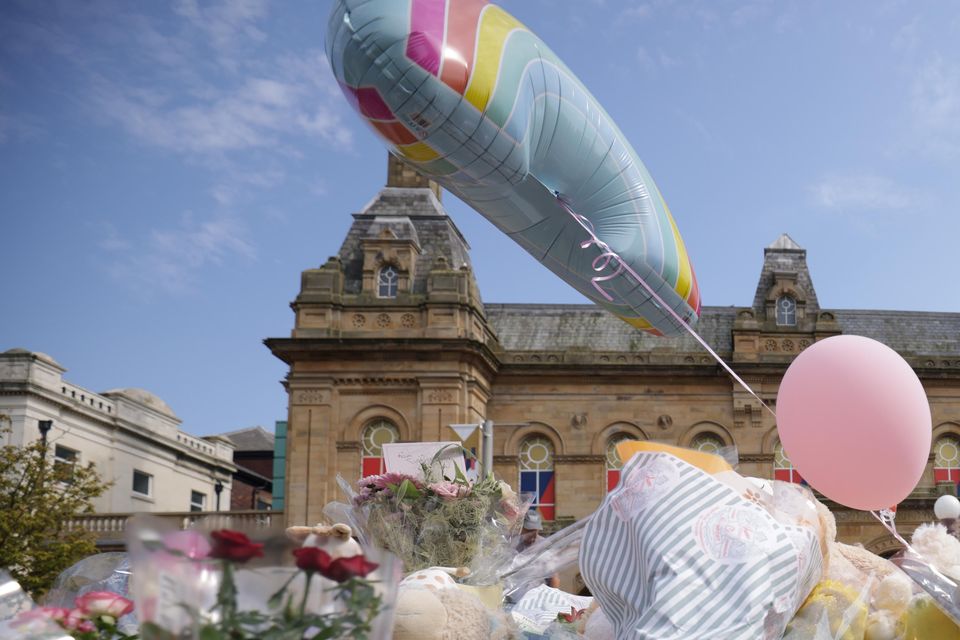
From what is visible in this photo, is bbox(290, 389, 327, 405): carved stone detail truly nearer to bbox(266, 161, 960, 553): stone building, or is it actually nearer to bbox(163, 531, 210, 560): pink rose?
bbox(266, 161, 960, 553): stone building

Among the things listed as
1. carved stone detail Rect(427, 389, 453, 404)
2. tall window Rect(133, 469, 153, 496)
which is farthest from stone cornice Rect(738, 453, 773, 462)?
tall window Rect(133, 469, 153, 496)

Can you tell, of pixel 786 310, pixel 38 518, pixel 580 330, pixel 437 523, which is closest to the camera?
pixel 437 523

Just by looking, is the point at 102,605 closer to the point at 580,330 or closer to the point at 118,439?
the point at 580,330

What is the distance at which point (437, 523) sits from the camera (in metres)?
4.44

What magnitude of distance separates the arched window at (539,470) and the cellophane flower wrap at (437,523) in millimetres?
23840

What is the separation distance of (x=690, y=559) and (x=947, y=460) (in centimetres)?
2842

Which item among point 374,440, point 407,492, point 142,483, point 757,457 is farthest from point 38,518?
point 407,492

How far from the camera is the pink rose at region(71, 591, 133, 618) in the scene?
2625 millimetres

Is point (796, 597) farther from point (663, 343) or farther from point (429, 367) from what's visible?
point (663, 343)

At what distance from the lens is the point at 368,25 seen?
4.73 meters

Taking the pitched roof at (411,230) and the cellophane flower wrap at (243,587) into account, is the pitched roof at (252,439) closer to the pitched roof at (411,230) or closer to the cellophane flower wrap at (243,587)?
the pitched roof at (411,230)

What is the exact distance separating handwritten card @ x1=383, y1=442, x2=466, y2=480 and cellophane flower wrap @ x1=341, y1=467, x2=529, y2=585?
21 cm

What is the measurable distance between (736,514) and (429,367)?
23.5m

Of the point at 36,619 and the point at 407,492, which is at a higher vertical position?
the point at 407,492
